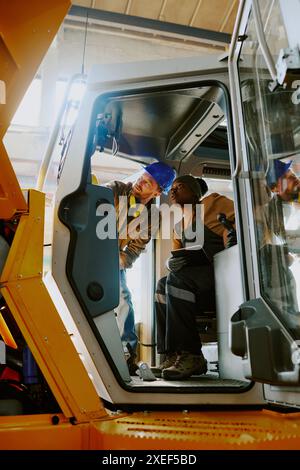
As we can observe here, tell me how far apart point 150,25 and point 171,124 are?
461 centimetres

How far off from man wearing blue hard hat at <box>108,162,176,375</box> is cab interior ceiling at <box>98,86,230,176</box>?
218mm

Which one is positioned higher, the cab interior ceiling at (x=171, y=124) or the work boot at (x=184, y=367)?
the cab interior ceiling at (x=171, y=124)

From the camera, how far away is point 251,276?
1985 mm

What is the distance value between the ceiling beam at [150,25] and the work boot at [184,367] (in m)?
6.09

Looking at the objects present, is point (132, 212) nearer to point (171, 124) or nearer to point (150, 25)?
point (171, 124)

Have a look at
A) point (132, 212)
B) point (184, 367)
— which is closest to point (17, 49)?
point (132, 212)

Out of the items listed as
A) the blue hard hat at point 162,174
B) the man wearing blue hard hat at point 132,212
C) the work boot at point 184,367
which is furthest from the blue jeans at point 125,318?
the work boot at point 184,367

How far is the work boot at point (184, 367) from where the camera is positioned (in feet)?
7.54

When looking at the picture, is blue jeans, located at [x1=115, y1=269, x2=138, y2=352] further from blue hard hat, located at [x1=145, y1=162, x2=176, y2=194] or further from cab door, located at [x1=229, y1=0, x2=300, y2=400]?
cab door, located at [x1=229, y1=0, x2=300, y2=400]

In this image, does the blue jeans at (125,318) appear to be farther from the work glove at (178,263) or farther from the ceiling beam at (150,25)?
the ceiling beam at (150,25)

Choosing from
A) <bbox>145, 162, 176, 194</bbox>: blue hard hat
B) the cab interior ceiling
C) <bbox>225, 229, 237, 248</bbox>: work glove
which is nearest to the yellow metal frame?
the cab interior ceiling

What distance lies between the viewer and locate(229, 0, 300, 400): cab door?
4.98ft
